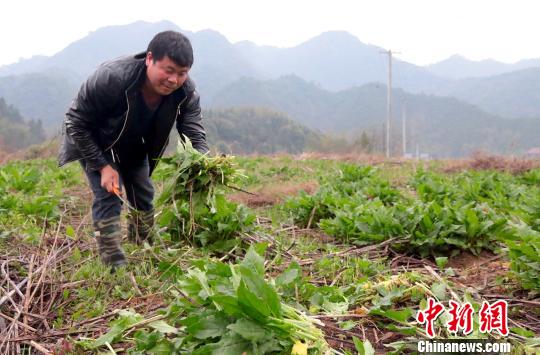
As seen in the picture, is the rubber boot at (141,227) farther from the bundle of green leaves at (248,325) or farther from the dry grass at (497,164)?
the dry grass at (497,164)

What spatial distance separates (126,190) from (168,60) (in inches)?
59.2

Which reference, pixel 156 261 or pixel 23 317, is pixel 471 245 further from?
pixel 23 317

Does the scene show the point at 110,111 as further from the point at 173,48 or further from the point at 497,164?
the point at 497,164

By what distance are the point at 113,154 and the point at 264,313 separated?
2.52 metres

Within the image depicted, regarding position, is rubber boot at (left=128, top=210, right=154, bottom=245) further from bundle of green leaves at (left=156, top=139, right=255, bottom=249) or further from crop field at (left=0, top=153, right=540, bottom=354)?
bundle of green leaves at (left=156, top=139, right=255, bottom=249)

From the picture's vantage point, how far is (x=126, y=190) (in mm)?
4488

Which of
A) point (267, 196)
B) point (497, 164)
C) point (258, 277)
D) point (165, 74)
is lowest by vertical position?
point (497, 164)

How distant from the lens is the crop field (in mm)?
2164

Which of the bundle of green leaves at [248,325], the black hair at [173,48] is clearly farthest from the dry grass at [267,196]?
the bundle of green leaves at [248,325]

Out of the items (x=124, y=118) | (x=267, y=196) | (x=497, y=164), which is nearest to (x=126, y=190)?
(x=124, y=118)

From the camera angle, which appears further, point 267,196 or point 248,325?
point 267,196

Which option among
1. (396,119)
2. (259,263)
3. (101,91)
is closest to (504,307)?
(259,263)

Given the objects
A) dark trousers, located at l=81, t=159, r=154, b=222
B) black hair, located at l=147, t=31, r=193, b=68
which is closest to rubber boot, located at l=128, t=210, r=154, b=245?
dark trousers, located at l=81, t=159, r=154, b=222

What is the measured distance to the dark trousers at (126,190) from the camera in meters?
3.98
